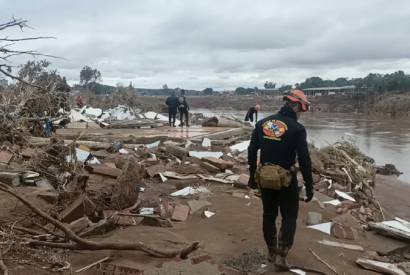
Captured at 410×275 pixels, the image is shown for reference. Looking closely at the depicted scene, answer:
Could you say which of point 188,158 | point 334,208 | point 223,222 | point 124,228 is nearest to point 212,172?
point 188,158

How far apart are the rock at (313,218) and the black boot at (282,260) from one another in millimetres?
2005

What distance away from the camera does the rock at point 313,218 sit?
708cm

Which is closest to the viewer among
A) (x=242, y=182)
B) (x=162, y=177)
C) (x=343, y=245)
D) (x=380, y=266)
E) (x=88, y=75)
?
(x=380, y=266)

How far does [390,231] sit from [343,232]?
2.13 feet

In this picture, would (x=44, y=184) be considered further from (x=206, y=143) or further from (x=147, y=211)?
(x=206, y=143)

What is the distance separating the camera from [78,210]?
19.9 ft

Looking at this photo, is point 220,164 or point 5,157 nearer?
point 5,157

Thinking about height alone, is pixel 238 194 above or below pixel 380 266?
above

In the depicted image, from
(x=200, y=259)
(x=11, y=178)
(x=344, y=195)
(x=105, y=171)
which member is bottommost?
(x=344, y=195)

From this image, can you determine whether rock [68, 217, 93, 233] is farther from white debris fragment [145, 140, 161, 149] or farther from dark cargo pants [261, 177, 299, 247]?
white debris fragment [145, 140, 161, 149]

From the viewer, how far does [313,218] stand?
23.4ft

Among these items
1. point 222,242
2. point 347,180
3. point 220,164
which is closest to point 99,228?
point 222,242

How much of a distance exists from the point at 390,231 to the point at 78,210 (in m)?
4.05

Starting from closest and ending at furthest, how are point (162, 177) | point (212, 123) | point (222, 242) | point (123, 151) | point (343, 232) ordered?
1. point (222, 242)
2. point (343, 232)
3. point (162, 177)
4. point (123, 151)
5. point (212, 123)
